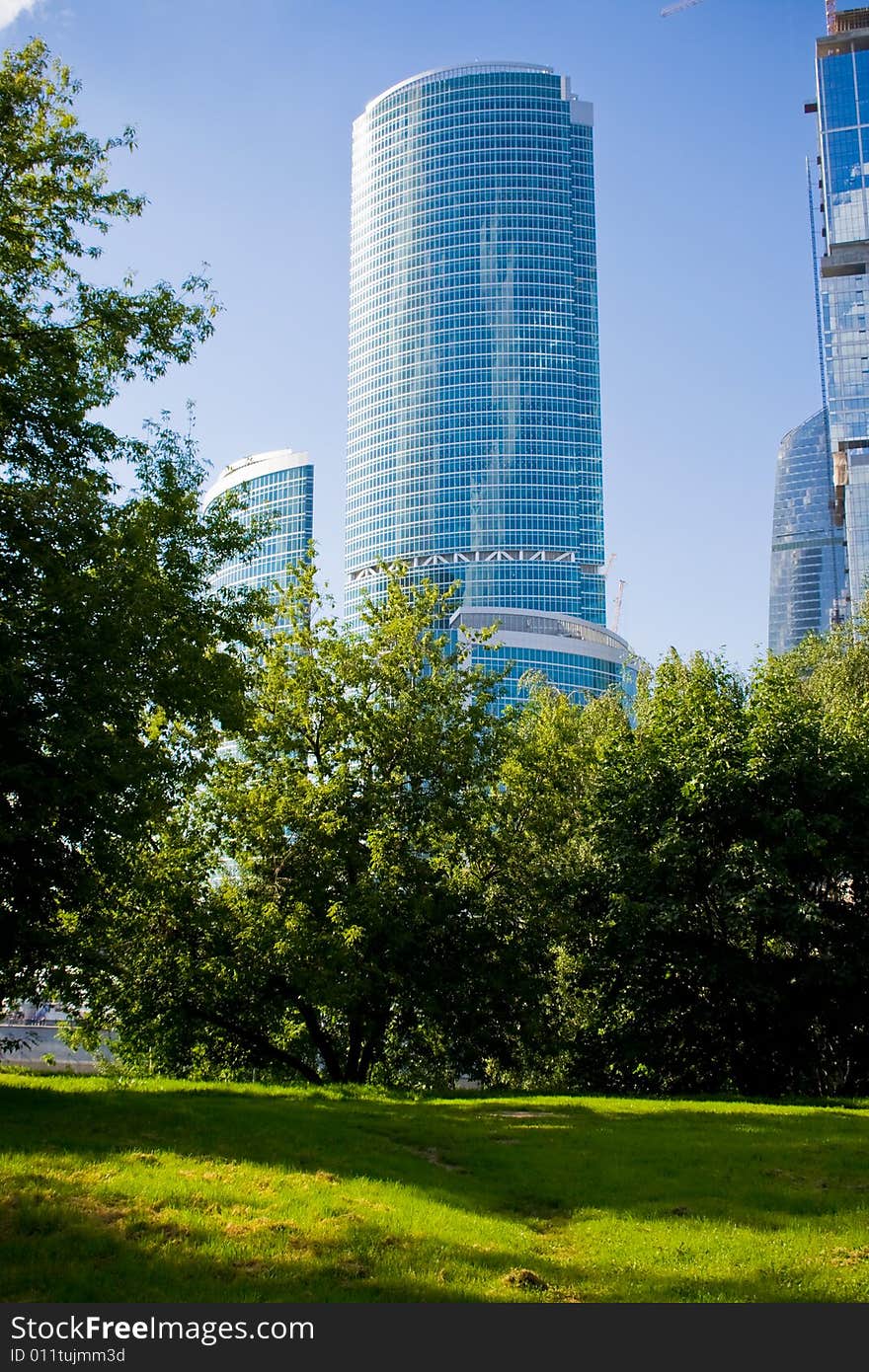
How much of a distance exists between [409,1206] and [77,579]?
1120cm

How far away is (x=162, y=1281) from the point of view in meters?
8.53

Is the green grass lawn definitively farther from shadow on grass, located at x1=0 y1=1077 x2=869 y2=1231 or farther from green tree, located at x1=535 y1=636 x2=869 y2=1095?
green tree, located at x1=535 y1=636 x2=869 y2=1095

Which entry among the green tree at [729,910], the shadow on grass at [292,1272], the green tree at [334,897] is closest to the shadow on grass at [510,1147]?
the shadow on grass at [292,1272]

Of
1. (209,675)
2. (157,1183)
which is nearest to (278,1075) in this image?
(209,675)

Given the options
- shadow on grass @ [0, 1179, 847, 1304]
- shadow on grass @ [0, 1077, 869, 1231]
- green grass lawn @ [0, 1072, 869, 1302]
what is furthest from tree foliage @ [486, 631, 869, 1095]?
shadow on grass @ [0, 1179, 847, 1304]

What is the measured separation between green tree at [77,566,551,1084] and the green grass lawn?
8.05 m

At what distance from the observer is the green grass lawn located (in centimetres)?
877

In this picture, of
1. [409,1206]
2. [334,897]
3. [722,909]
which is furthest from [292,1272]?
[722,909]

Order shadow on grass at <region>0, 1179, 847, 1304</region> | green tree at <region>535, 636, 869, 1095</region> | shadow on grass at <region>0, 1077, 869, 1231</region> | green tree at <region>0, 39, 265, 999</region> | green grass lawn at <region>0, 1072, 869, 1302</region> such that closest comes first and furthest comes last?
shadow on grass at <region>0, 1179, 847, 1304</region>
green grass lawn at <region>0, 1072, 869, 1302</region>
shadow on grass at <region>0, 1077, 869, 1231</region>
green tree at <region>0, 39, 265, 999</region>
green tree at <region>535, 636, 869, 1095</region>

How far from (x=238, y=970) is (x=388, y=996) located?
3.86 meters

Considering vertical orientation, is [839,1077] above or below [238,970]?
below

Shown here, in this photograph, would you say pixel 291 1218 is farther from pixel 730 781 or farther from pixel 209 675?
pixel 730 781

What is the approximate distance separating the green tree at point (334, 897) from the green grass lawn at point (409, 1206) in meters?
8.05

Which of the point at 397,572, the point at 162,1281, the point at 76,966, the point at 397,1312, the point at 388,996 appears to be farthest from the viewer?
the point at 397,572
